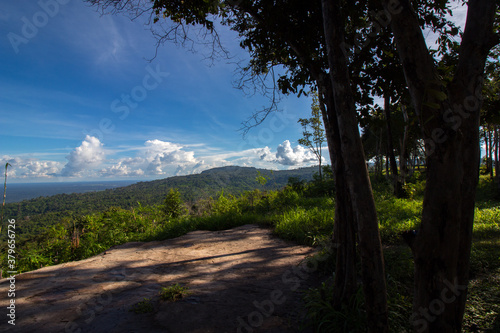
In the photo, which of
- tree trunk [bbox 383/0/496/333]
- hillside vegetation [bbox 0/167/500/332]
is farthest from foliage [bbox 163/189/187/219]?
tree trunk [bbox 383/0/496/333]

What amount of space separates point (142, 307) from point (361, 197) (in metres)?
2.79

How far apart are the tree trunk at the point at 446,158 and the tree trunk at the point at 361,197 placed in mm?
280

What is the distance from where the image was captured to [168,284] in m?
3.41

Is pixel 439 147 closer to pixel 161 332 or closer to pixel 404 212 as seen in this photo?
pixel 161 332

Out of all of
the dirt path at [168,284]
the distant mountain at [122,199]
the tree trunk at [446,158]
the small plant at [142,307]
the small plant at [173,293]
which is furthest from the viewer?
the distant mountain at [122,199]

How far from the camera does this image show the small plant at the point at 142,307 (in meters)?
2.63

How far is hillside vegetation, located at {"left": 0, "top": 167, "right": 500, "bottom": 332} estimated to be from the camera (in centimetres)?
244

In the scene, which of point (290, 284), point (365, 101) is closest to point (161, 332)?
point (290, 284)

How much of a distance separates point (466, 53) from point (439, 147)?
75 centimetres

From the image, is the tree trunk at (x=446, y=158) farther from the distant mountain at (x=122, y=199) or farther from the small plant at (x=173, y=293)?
the distant mountain at (x=122, y=199)

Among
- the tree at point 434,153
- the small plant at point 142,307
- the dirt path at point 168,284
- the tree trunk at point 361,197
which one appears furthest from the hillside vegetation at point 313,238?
the small plant at point 142,307

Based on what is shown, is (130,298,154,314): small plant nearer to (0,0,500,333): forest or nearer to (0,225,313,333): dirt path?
(0,225,313,333): dirt path

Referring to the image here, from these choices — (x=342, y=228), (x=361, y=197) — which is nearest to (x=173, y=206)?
(x=342, y=228)

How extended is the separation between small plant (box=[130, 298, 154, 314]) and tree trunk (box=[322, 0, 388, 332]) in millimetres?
2382
